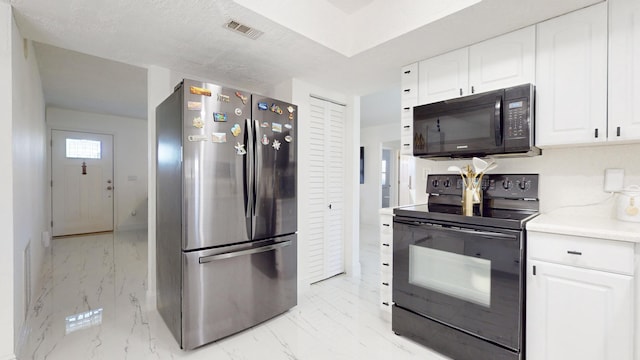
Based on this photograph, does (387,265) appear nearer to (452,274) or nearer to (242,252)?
(452,274)

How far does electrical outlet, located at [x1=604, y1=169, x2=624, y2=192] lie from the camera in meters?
1.71

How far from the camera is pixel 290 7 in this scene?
6.23 ft

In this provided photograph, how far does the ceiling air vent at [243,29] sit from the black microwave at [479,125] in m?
1.34

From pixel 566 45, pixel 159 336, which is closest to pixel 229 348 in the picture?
pixel 159 336

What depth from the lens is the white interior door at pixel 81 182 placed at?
5258mm

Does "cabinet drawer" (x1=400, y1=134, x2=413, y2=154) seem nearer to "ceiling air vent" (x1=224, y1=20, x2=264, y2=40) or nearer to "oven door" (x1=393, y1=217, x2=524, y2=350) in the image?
"oven door" (x1=393, y1=217, x2=524, y2=350)

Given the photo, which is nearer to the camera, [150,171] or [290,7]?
[290,7]

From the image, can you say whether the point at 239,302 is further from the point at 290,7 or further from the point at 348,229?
the point at 290,7

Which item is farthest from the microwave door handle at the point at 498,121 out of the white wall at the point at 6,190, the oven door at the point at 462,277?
the white wall at the point at 6,190

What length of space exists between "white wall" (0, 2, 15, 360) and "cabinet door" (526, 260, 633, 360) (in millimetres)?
2922

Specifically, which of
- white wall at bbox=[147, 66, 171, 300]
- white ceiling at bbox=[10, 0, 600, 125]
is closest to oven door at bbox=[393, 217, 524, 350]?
white ceiling at bbox=[10, 0, 600, 125]

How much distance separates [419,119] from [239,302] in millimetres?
1975

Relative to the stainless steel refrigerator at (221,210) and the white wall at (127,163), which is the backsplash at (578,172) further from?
the white wall at (127,163)

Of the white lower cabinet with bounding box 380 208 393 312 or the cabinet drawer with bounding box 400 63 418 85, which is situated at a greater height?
the cabinet drawer with bounding box 400 63 418 85
